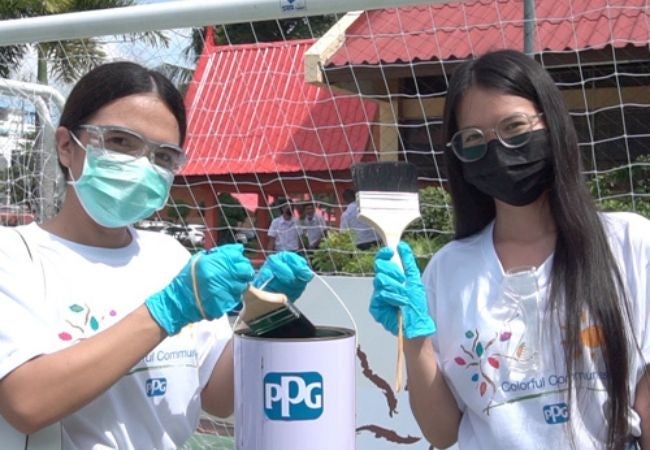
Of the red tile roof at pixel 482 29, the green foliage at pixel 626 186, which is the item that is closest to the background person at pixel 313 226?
the red tile roof at pixel 482 29

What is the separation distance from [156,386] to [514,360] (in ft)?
2.35

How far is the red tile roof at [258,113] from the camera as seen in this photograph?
4.96 metres

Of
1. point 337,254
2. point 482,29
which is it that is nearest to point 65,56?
point 337,254

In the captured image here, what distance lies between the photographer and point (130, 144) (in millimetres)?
1763

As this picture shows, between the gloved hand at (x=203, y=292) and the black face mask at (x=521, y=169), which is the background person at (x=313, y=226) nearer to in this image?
the black face mask at (x=521, y=169)

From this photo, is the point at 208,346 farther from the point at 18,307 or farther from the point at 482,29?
the point at 482,29

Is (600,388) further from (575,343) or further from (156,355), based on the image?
(156,355)

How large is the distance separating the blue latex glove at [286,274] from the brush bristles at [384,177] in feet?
0.74

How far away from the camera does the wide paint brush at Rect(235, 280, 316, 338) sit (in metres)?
1.49

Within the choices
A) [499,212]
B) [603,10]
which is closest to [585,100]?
[603,10]

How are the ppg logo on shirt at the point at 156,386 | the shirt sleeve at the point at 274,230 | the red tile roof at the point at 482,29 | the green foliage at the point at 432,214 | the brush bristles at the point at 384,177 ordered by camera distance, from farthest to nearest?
the shirt sleeve at the point at 274,230 → the red tile roof at the point at 482,29 → the green foliage at the point at 432,214 → the brush bristles at the point at 384,177 → the ppg logo on shirt at the point at 156,386

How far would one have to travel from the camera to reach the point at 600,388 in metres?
1.53

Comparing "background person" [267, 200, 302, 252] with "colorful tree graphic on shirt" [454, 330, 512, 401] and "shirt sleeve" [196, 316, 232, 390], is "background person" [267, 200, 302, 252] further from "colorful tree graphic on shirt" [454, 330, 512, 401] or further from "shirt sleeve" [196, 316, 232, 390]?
"colorful tree graphic on shirt" [454, 330, 512, 401]

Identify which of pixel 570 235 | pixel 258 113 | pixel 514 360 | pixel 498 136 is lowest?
pixel 514 360
